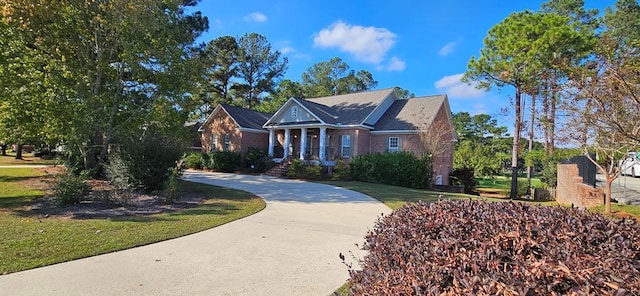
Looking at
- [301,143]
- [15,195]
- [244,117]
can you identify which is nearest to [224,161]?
[244,117]

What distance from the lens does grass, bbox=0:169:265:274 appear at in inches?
184

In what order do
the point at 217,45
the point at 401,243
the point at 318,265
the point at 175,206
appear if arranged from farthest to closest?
the point at 217,45
the point at 175,206
the point at 318,265
the point at 401,243

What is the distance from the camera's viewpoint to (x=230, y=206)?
30.2 ft

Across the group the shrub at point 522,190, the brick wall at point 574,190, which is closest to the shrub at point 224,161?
the shrub at point 522,190

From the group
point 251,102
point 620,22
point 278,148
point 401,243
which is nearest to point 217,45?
point 251,102

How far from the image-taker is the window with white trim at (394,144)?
73.5 ft

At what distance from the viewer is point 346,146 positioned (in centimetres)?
2330

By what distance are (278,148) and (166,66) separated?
1396 cm

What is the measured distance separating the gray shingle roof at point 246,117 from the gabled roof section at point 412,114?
10.6m

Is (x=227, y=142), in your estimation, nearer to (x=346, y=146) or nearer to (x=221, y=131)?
(x=221, y=131)

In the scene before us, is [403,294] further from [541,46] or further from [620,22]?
[620,22]

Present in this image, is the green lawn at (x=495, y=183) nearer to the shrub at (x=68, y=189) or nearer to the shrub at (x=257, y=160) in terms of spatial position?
the shrub at (x=257, y=160)

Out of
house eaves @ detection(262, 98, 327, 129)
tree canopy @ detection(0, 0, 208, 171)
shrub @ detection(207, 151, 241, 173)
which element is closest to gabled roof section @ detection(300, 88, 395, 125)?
house eaves @ detection(262, 98, 327, 129)

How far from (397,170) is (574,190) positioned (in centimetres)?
777
